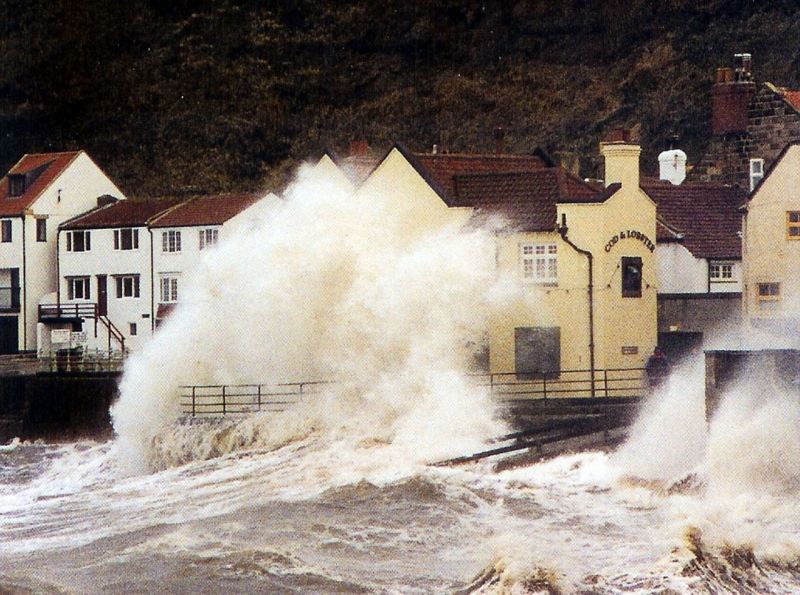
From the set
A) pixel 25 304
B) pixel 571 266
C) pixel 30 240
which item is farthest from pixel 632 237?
pixel 30 240

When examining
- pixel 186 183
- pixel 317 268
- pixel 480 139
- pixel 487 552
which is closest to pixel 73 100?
pixel 186 183

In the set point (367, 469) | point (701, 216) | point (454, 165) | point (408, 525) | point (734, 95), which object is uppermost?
point (734, 95)

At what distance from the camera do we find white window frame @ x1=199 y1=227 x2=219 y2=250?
57594 mm

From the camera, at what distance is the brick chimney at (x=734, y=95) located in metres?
59.0

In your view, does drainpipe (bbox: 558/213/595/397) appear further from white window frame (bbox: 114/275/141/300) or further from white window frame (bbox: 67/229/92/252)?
white window frame (bbox: 67/229/92/252)

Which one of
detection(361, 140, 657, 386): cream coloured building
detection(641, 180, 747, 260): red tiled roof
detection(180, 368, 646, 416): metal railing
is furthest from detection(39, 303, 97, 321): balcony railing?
detection(361, 140, 657, 386): cream coloured building

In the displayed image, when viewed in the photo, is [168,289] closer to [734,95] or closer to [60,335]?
[60,335]

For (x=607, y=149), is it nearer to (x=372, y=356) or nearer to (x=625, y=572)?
(x=372, y=356)

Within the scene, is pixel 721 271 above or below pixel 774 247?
below

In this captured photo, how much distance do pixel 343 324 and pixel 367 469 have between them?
6.31 metres

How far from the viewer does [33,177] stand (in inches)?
2532

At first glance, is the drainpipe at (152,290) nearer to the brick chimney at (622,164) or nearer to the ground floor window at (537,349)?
the ground floor window at (537,349)

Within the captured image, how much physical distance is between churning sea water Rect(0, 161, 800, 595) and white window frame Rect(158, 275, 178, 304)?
11567 mm

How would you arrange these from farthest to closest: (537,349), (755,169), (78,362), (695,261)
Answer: (755,169) < (78,362) < (695,261) < (537,349)
